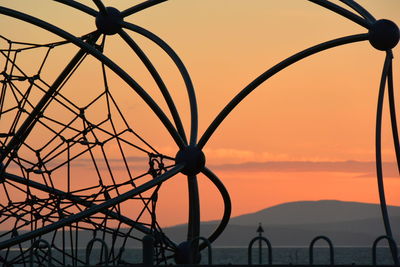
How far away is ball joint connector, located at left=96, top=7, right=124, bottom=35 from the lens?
31453mm

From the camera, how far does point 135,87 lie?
29.9m

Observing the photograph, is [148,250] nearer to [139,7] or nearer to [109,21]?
[109,21]

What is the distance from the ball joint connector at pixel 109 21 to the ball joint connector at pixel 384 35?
839 cm

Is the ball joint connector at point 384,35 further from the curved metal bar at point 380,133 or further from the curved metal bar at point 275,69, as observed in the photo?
the curved metal bar at point 380,133

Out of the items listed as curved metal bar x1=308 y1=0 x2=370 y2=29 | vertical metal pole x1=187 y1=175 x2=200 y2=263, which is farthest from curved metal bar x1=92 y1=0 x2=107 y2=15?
curved metal bar x1=308 y1=0 x2=370 y2=29

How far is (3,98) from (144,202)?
6.15 m

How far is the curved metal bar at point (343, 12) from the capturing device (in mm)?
28625

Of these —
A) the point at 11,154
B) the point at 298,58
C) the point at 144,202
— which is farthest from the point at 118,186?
the point at 298,58

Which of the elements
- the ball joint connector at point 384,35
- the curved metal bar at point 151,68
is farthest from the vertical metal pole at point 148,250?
the ball joint connector at point 384,35

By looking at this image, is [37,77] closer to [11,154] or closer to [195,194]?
[11,154]

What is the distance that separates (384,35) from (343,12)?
1.56 m

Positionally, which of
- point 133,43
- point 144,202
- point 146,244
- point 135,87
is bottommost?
point 146,244

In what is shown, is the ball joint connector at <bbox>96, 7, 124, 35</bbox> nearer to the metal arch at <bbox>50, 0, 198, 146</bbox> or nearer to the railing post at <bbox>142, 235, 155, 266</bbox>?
the metal arch at <bbox>50, 0, 198, 146</bbox>

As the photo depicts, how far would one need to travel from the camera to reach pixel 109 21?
31531mm
